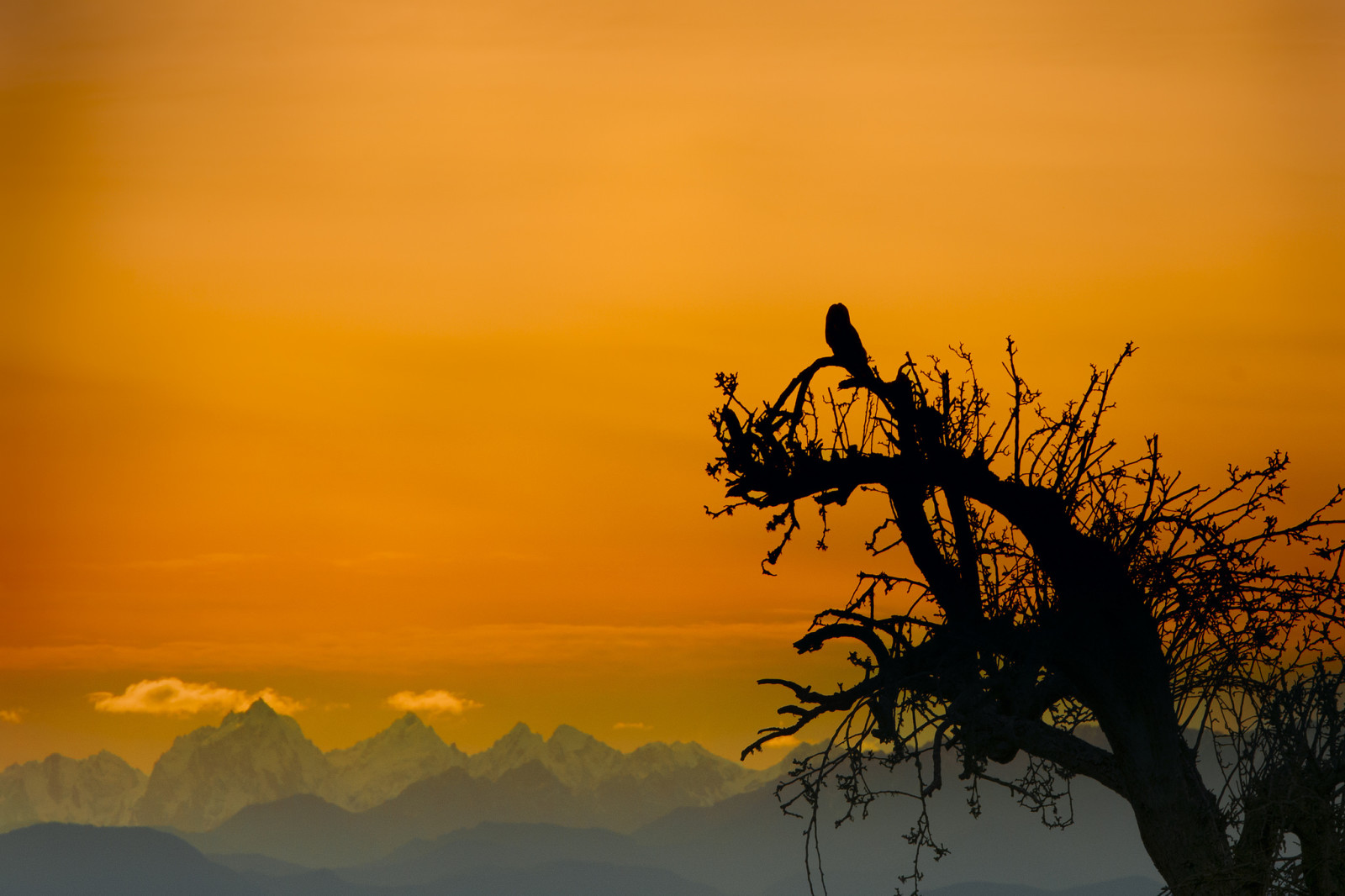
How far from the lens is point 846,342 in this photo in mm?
15180

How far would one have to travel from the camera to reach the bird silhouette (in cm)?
1519

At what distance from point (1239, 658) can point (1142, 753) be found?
5.86ft

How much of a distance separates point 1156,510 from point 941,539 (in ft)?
7.93

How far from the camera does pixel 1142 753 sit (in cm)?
1460

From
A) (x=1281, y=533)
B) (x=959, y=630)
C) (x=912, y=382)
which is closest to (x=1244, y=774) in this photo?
(x=1281, y=533)

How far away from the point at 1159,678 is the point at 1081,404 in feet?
10.4

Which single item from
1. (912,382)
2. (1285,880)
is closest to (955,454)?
(912,382)

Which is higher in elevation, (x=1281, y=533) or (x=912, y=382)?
(x=912, y=382)

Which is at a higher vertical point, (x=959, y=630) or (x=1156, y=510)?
(x=1156, y=510)

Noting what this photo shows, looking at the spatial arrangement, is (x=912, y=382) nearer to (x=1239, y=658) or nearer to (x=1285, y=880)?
(x=1239, y=658)

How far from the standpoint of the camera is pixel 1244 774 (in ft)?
49.4

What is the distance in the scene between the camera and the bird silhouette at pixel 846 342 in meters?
15.2

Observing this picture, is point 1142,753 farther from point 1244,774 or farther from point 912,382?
point 912,382

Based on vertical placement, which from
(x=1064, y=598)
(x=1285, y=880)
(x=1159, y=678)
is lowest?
(x=1285, y=880)
